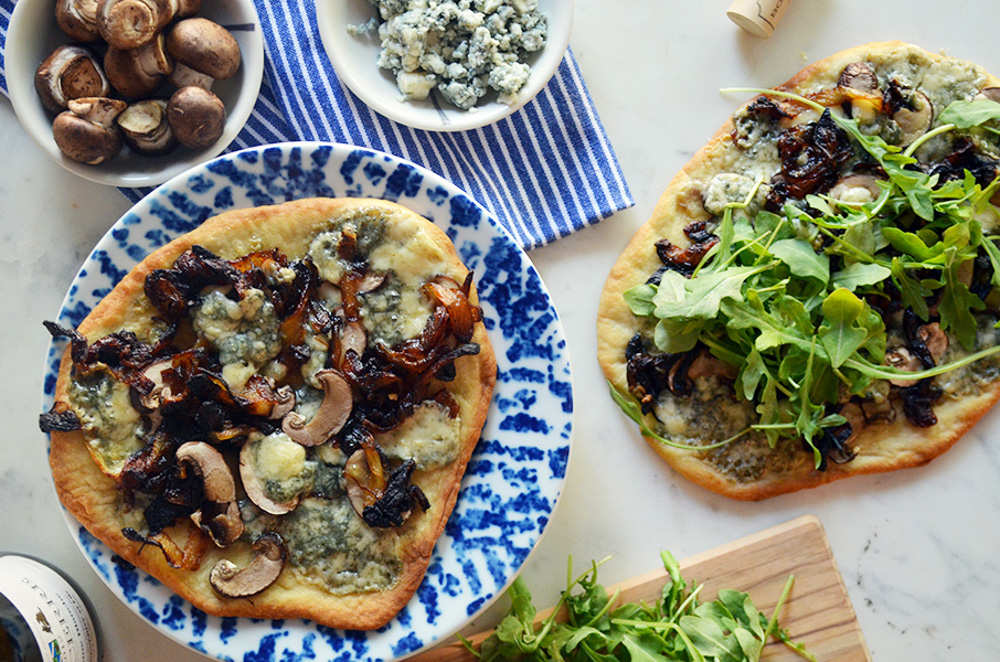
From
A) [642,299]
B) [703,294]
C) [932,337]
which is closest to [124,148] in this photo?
[642,299]

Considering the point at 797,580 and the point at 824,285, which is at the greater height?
the point at 824,285

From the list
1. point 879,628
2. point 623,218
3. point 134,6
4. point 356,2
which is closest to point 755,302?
point 623,218

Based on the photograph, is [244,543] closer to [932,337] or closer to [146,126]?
[146,126]

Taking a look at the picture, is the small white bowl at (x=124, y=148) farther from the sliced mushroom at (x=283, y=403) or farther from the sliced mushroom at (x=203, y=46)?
the sliced mushroom at (x=283, y=403)

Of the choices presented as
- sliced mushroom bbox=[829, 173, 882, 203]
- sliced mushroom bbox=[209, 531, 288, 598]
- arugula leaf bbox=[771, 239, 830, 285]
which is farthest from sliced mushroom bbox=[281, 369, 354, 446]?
sliced mushroom bbox=[829, 173, 882, 203]

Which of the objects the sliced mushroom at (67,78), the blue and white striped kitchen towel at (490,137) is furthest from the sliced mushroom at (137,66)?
the blue and white striped kitchen towel at (490,137)

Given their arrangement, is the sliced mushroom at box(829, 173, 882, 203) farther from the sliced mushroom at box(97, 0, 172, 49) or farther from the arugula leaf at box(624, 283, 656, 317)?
the sliced mushroom at box(97, 0, 172, 49)
